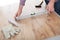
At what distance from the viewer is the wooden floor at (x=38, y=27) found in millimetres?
1339

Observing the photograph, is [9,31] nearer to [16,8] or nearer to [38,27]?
[38,27]

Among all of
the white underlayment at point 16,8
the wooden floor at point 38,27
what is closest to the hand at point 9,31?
the wooden floor at point 38,27

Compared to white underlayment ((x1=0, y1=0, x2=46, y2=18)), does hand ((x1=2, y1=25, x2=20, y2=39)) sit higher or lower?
lower

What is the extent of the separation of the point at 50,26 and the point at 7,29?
47 centimetres

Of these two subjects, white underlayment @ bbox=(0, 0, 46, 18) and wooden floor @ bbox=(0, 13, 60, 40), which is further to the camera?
white underlayment @ bbox=(0, 0, 46, 18)

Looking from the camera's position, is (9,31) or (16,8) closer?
(9,31)

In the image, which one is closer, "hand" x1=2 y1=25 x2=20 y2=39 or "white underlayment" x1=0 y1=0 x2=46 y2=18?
"hand" x1=2 y1=25 x2=20 y2=39

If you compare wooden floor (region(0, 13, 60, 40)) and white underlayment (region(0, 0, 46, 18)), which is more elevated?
white underlayment (region(0, 0, 46, 18))

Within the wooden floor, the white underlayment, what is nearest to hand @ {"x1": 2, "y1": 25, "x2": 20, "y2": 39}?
the wooden floor

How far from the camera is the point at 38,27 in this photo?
148 cm

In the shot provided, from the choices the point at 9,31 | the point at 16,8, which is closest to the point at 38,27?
the point at 9,31

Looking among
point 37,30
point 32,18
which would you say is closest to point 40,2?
point 32,18

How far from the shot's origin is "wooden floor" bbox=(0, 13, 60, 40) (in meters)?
1.34

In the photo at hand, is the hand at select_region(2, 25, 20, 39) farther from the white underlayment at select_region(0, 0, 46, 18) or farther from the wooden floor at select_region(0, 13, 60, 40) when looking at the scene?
the white underlayment at select_region(0, 0, 46, 18)
